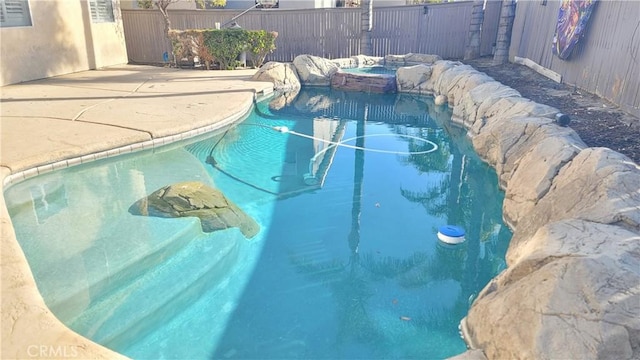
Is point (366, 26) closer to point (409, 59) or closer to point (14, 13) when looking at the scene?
point (409, 59)

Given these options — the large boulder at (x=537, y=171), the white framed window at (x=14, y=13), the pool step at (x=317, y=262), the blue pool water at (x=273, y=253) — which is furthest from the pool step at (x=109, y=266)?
the white framed window at (x=14, y=13)

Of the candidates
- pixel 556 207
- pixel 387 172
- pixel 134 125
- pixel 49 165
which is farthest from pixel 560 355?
pixel 134 125

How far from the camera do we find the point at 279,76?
10.4m

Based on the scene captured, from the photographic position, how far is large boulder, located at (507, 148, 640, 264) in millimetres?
2754

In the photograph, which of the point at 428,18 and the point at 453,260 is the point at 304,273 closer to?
the point at 453,260

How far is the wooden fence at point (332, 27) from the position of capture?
13.0 meters

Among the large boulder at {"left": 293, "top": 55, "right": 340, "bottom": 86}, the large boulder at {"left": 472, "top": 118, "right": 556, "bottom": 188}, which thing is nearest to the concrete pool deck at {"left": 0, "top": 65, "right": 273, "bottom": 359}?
the large boulder at {"left": 293, "top": 55, "right": 340, "bottom": 86}

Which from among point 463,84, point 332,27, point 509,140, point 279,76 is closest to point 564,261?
point 509,140

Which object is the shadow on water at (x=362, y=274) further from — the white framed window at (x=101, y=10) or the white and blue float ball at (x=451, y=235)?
the white framed window at (x=101, y=10)

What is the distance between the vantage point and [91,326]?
9.20 feet

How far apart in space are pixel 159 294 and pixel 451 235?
8.05 ft

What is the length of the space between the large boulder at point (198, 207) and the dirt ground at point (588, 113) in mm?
3689

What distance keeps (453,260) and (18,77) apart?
9.38m

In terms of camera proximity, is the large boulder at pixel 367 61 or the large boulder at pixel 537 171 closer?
the large boulder at pixel 537 171
